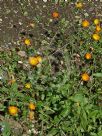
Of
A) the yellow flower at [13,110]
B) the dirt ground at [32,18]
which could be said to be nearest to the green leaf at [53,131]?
the yellow flower at [13,110]

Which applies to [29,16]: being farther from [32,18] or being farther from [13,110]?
[13,110]

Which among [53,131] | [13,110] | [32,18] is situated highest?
[32,18]

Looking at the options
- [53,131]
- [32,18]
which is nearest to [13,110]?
[53,131]

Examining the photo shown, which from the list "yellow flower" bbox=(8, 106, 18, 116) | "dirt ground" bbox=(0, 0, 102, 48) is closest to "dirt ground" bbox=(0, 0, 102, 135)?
"dirt ground" bbox=(0, 0, 102, 48)

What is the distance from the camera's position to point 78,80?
5320 millimetres

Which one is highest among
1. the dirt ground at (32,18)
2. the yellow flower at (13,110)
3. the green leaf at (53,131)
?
the dirt ground at (32,18)

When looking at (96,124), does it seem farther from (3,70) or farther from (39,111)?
(3,70)

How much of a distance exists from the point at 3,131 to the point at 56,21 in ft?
7.66

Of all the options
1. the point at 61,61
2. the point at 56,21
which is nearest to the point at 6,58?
the point at 61,61

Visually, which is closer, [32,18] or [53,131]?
[53,131]

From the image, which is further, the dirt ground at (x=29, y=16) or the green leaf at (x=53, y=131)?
the dirt ground at (x=29, y=16)

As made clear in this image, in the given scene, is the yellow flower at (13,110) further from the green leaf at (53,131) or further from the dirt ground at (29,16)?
the dirt ground at (29,16)

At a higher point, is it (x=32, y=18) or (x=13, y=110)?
(x=32, y=18)

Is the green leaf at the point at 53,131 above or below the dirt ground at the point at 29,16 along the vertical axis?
below
